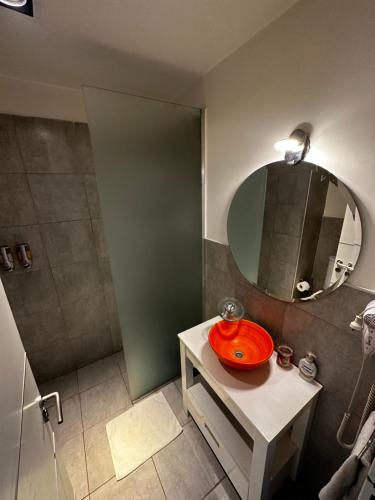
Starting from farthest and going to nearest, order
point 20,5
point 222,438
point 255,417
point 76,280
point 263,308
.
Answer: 1. point 76,280
2. point 263,308
3. point 222,438
4. point 255,417
5. point 20,5

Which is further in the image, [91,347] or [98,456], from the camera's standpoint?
[91,347]

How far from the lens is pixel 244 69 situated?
1.05 m

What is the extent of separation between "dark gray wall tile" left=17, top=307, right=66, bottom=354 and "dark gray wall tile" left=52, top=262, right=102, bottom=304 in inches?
6.3

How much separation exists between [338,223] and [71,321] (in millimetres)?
2107

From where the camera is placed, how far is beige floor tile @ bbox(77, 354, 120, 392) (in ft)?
5.96

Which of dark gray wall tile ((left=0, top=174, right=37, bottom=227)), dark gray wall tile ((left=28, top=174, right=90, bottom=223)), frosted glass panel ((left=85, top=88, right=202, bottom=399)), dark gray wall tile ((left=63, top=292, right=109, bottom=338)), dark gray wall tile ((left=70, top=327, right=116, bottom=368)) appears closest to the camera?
frosted glass panel ((left=85, top=88, right=202, bottom=399))

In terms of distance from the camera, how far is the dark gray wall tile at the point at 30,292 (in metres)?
1.52

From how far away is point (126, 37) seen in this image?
94 centimetres

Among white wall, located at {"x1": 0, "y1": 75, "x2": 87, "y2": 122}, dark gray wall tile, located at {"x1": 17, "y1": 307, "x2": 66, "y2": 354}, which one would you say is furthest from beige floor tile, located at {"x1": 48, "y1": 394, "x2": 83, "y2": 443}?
white wall, located at {"x1": 0, "y1": 75, "x2": 87, "y2": 122}

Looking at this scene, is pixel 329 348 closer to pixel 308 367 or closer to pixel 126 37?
pixel 308 367

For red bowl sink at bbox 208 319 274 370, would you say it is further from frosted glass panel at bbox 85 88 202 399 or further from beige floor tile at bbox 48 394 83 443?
beige floor tile at bbox 48 394 83 443

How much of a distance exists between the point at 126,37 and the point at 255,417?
5.96 feet

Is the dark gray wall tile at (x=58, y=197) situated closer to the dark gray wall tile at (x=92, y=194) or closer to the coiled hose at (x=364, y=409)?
the dark gray wall tile at (x=92, y=194)

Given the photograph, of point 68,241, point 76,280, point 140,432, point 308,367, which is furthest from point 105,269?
point 308,367
